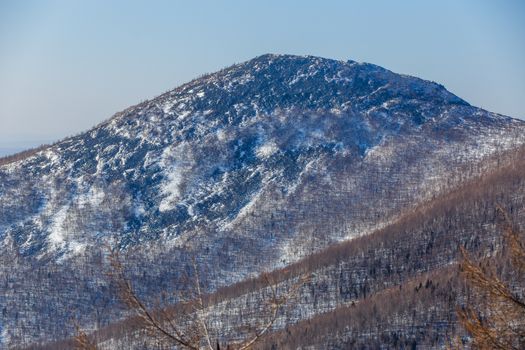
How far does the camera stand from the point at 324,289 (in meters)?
113

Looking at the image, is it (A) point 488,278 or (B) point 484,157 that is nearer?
(A) point 488,278

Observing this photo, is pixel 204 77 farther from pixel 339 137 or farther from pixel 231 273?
pixel 231 273

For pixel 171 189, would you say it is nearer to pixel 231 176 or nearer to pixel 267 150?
pixel 231 176

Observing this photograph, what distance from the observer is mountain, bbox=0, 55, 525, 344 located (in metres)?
131

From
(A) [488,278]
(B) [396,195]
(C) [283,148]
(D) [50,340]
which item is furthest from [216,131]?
(A) [488,278]

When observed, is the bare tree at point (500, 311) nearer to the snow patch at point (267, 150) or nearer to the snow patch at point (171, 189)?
the snow patch at point (171, 189)

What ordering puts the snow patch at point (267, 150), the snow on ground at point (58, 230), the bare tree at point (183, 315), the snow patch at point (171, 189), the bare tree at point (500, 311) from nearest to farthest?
the bare tree at point (183, 315)
the bare tree at point (500, 311)
the snow on ground at point (58, 230)
the snow patch at point (171, 189)
the snow patch at point (267, 150)

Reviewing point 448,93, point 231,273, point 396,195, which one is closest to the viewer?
point 231,273

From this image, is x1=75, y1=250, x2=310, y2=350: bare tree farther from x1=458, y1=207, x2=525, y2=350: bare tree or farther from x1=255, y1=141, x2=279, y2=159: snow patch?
x1=255, y1=141, x2=279, y2=159: snow patch

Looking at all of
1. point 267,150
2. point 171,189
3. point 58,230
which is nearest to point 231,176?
point 267,150

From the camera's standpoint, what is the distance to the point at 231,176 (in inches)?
5915

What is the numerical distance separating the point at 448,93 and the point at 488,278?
524ft

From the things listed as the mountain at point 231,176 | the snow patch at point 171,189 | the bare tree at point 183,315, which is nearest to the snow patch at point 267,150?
the mountain at point 231,176

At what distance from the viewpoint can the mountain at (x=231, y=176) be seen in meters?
131
